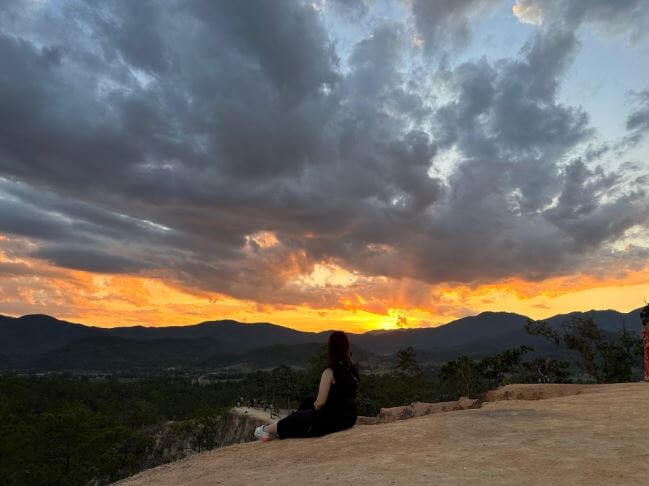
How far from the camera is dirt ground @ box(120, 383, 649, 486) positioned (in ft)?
21.7

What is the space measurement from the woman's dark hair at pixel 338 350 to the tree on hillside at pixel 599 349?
49399mm

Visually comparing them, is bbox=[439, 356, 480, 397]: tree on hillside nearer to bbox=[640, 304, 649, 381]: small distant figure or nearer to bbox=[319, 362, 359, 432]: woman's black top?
bbox=[640, 304, 649, 381]: small distant figure

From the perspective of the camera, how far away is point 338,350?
9.74 m

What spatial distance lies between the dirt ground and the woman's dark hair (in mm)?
1460

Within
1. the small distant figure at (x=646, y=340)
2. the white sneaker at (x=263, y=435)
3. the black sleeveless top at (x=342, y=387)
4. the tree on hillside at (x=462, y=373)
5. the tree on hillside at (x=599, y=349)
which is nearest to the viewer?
the black sleeveless top at (x=342, y=387)

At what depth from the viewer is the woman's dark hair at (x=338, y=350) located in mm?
9781

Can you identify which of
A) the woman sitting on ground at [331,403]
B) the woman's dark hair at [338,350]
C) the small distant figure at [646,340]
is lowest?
the woman sitting on ground at [331,403]

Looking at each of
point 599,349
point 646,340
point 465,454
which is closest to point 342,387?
point 465,454

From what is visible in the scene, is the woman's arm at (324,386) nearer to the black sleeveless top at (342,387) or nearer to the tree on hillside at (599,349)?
the black sleeveless top at (342,387)

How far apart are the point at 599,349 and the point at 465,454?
53527 mm

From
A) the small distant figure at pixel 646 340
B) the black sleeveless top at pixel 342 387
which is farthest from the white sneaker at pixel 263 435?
the small distant figure at pixel 646 340

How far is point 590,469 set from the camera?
260 inches

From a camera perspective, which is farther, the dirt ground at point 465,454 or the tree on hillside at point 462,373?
the tree on hillside at point 462,373

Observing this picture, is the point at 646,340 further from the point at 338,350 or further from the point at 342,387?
the point at 338,350
